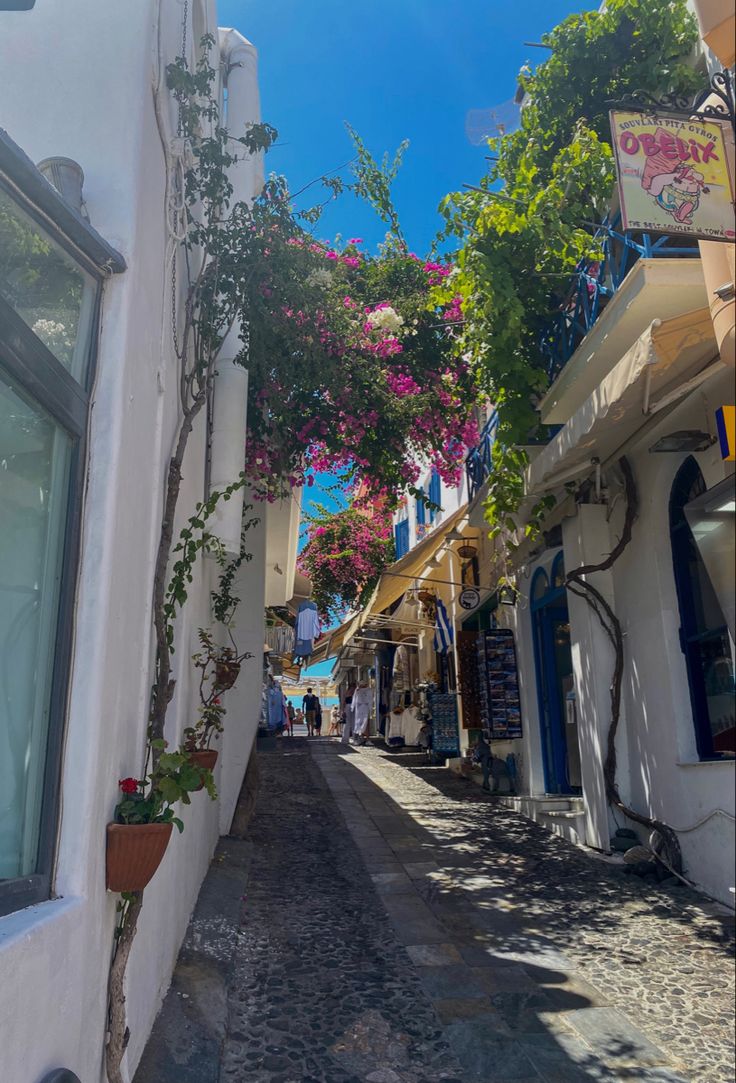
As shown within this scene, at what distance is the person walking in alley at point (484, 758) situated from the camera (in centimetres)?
1132

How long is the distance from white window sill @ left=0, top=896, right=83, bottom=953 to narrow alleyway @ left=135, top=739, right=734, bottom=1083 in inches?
54.5

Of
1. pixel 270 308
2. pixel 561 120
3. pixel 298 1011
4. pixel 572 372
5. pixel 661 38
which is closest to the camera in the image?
pixel 572 372

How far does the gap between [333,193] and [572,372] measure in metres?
5.67

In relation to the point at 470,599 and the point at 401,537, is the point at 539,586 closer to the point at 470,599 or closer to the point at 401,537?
the point at 470,599

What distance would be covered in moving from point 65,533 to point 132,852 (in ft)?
4.08

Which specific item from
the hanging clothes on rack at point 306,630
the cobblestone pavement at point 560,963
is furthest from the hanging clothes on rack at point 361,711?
the cobblestone pavement at point 560,963

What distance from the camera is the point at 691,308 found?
29.5 inches

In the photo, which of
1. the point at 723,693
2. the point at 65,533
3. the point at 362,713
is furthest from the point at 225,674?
the point at 362,713

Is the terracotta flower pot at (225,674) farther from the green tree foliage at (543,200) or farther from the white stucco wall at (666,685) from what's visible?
the white stucco wall at (666,685)

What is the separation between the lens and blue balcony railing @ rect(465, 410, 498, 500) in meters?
10.4

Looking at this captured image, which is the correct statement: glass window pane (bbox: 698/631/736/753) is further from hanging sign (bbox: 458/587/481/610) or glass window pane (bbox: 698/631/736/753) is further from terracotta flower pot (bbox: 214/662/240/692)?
hanging sign (bbox: 458/587/481/610)

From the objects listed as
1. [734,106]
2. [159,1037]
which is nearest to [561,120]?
[734,106]

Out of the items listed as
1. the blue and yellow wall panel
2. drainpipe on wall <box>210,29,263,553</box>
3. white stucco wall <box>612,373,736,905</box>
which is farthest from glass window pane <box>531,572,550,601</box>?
the blue and yellow wall panel

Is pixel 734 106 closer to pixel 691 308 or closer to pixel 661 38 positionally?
pixel 691 308
